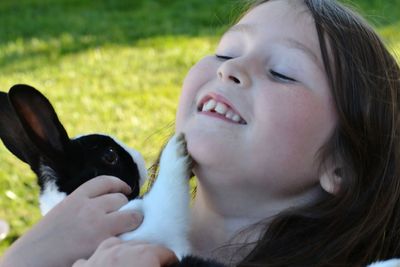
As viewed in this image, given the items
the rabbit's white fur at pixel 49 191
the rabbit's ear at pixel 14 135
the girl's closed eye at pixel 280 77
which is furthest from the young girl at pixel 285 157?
the rabbit's ear at pixel 14 135

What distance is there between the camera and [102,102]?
16.2 feet

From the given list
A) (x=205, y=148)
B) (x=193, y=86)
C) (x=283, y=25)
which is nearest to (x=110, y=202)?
(x=205, y=148)

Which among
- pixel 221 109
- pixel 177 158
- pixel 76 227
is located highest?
pixel 221 109

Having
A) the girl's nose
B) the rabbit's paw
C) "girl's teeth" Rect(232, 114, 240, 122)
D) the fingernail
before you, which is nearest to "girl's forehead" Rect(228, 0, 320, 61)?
the girl's nose

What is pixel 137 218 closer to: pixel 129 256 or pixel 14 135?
pixel 129 256

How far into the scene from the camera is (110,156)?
7.01 ft

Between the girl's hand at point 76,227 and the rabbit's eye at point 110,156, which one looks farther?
the rabbit's eye at point 110,156

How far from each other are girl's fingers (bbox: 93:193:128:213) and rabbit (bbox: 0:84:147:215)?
0.12 m

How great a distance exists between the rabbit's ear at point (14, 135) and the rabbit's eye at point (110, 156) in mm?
178

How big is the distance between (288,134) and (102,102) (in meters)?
3.06

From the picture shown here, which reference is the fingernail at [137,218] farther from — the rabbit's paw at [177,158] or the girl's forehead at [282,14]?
the girl's forehead at [282,14]

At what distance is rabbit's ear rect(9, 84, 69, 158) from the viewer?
209 centimetres

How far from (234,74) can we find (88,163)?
0.44 meters

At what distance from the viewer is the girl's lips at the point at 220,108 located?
196 cm
